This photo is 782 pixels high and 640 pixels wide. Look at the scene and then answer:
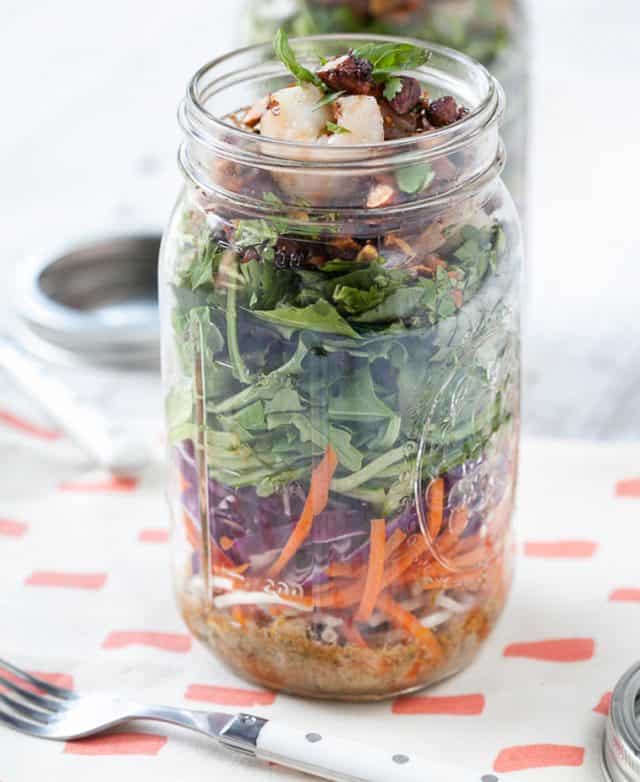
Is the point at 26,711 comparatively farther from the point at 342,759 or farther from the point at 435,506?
the point at 435,506

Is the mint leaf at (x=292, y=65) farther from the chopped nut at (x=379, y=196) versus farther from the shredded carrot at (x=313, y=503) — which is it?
the shredded carrot at (x=313, y=503)

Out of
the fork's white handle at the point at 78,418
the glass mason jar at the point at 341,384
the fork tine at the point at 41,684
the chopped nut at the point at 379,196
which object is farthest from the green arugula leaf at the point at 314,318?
the fork's white handle at the point at 78,418

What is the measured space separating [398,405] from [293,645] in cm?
31

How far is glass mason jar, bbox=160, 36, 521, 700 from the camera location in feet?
4.33

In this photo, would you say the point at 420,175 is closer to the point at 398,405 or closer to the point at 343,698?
the point at 398,405

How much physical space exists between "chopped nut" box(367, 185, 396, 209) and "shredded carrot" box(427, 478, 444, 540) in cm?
31

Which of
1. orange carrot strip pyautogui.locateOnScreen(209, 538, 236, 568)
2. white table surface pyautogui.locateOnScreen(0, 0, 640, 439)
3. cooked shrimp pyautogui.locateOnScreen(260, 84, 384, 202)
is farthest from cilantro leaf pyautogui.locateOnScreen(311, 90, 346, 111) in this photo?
white table surface pyautogui.locateOnScreen(0, 0, 640, 439)

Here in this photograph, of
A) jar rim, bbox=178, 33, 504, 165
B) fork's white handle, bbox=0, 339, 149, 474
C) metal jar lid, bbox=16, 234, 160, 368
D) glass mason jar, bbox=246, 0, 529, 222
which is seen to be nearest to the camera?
jar rim, bbox=178, 33, 504, 165

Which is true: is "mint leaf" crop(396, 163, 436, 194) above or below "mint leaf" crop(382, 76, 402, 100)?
below

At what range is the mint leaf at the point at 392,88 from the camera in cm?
135

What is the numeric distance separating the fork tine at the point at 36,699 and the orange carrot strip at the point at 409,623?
38cm

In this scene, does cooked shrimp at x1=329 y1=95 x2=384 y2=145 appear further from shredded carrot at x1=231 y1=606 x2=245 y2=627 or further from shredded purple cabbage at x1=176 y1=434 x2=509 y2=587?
shredded carrot at x1=231 y1=606 x2=245 y2=627

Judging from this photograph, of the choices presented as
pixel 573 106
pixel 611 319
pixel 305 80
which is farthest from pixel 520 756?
pixel 573 106

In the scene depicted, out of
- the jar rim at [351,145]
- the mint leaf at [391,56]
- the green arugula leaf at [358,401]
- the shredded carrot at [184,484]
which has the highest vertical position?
the mint leaf at [391,56]
